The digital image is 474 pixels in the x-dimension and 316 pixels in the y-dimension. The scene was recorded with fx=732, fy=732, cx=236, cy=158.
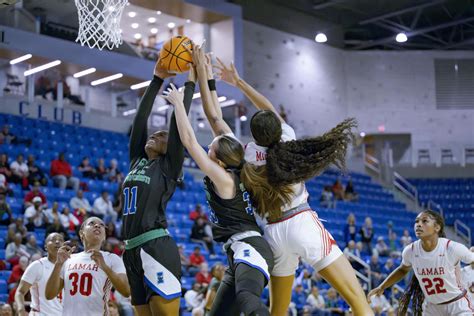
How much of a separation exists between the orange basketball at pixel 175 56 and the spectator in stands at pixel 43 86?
15739 millimetres

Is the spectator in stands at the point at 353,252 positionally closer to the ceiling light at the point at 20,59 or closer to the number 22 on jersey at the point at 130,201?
the ceiling light at the point at 20,59

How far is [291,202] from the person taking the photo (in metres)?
5.56

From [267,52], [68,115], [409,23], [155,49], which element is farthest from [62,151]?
[409,23]

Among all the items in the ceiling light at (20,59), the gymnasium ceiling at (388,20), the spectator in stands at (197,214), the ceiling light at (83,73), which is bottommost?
the spectator in stands at (197,214)

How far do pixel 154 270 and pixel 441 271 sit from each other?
3736 mm

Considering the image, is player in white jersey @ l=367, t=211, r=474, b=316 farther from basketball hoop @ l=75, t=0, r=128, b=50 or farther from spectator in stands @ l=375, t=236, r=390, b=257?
spectator in stands @ l=375, t=236, r=390, b=257

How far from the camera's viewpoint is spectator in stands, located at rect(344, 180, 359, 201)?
24266 millimetres

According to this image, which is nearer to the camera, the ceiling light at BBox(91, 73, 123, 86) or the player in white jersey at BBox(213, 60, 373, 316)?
the player in white jersey at BBox(213, 60, 373, 316)

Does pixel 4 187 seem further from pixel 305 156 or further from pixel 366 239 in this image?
pixel 305 156

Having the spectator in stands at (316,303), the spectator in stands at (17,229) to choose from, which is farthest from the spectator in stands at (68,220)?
the spectator in stands at (316,303)

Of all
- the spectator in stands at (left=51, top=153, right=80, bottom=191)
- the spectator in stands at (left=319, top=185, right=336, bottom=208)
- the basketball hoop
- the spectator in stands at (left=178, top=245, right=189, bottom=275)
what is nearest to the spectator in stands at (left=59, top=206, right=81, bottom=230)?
the spectator in stands at (left=51, top=153, right=80, bottom=191)

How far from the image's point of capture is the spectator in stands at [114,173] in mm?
17734

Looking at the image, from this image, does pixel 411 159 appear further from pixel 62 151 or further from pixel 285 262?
pixel 285 262

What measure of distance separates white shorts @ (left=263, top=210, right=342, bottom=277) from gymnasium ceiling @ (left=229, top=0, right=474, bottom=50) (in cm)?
2330
